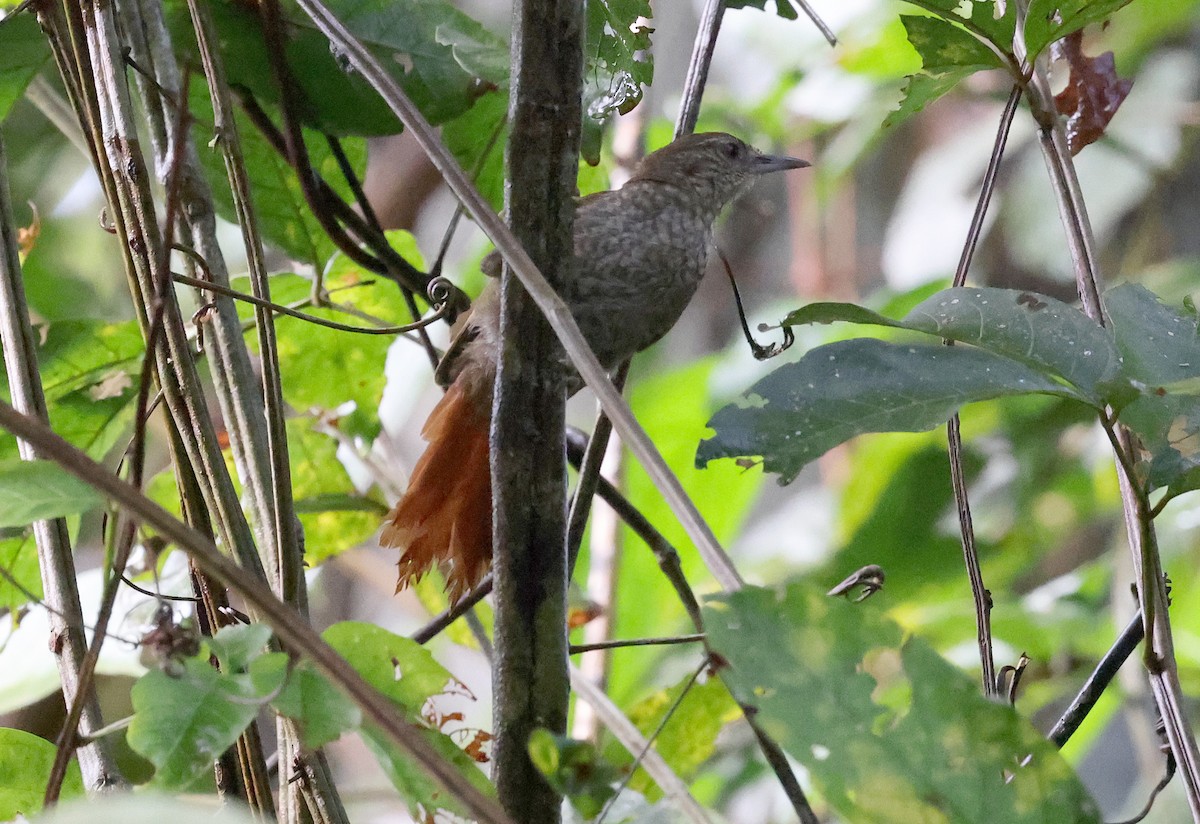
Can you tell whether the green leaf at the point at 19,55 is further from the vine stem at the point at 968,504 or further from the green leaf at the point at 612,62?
the vine stem at the point at 968,504

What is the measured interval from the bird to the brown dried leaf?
1.27 feet

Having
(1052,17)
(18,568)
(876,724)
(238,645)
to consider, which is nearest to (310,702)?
(238,645)

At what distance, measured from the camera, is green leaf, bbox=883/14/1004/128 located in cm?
86

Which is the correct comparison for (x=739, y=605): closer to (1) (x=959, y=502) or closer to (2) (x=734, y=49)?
(1) (x=959, y=502)

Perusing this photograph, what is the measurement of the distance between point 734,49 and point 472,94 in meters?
3.21

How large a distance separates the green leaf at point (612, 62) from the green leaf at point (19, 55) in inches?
18.7

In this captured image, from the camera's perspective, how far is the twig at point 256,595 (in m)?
0.46

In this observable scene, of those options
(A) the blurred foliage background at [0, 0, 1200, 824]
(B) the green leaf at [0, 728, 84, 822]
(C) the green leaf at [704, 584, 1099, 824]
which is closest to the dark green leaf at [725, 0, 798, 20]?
(A) the blurred foliage background at [0, 0, 1200, 824]

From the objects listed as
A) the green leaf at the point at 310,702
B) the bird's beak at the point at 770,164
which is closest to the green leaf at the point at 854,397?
the green leaf at the point at 310,702

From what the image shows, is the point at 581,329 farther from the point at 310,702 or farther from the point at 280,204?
the point at 310,702

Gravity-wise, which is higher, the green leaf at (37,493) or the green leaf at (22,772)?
the green leaf at (37,493)

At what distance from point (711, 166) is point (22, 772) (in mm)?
1193

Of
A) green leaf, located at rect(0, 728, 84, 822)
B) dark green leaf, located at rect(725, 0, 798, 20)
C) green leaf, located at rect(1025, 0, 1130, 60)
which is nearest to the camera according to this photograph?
green leaf, located at rect(0, 728, 84, 822)

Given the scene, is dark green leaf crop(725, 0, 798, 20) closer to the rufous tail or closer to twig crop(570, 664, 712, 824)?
the rufous tail
